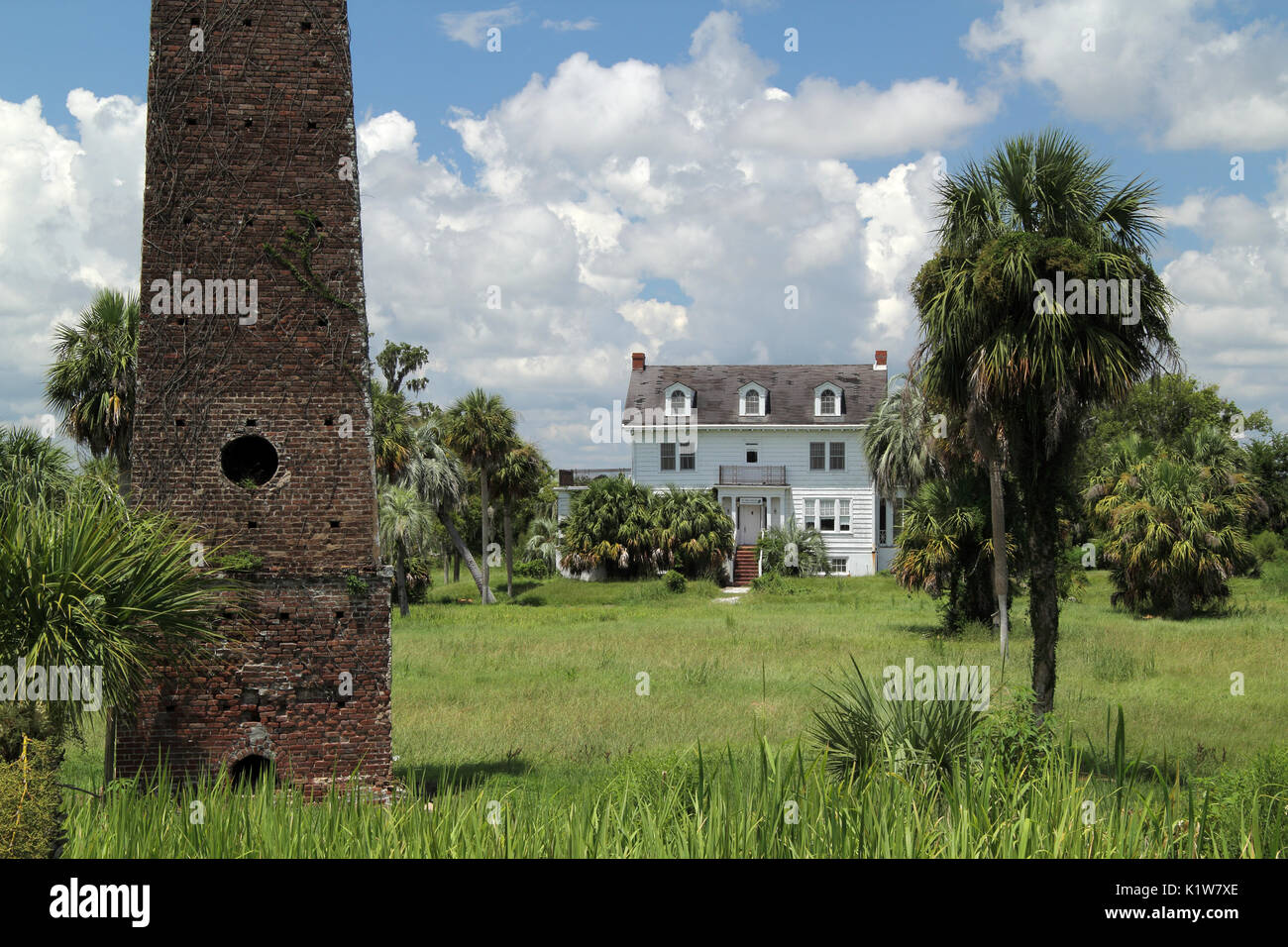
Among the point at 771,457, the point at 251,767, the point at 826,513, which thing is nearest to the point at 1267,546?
the point at 826,513

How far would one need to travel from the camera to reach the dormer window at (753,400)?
56.8m

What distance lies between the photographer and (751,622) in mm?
34562

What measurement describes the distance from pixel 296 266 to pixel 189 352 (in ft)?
5.46

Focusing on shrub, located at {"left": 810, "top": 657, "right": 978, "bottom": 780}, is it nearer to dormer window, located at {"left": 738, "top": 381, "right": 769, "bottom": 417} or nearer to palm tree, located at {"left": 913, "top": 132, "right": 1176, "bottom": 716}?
palm tree, located at {"left": 913, "top": 132, "right": 1176, "bottom": 716}

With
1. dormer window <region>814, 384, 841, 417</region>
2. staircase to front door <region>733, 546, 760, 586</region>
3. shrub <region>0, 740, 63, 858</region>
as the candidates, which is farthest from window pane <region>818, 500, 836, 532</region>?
shrub <region>0, 740, 63, 858</region>

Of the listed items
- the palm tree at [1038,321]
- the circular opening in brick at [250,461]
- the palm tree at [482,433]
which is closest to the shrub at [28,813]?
the circular opening in brick at [250,461]

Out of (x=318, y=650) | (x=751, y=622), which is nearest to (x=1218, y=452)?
(x=751, y=622)

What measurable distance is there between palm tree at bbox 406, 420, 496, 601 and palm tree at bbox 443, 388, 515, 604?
1519 mm

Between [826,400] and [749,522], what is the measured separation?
762 centimetres

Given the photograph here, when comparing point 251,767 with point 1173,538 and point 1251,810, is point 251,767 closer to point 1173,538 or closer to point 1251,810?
point 1251,810

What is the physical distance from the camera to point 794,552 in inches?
2008

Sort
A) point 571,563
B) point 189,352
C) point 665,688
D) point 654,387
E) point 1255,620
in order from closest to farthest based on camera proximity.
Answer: point 189,352 < point 665,688 < point 1255,620 < point 571,563 < point 654,387

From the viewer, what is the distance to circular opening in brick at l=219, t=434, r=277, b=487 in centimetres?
1375

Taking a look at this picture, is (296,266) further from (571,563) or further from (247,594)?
(571,563)
